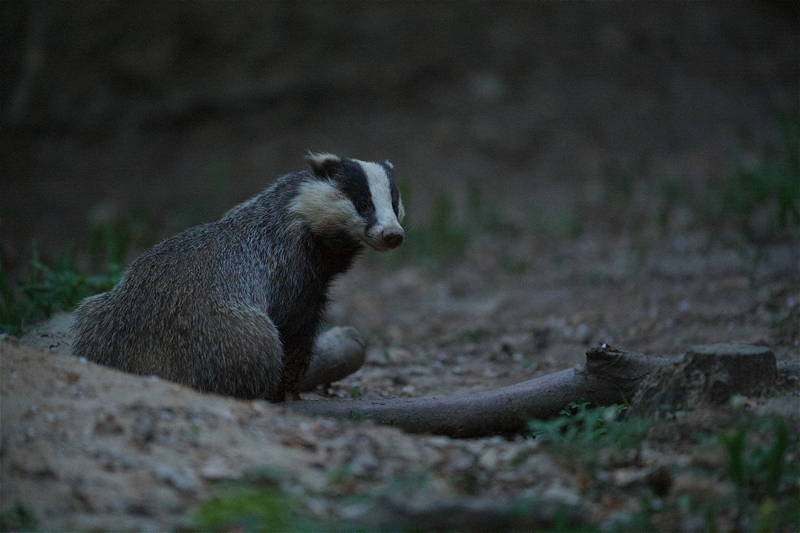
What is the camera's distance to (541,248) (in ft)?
30.6

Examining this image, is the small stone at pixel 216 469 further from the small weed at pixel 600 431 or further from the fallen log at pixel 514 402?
the small weed at pixel 600 431

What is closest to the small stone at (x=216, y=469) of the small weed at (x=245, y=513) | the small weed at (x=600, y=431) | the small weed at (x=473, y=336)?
the small weed at (x=245, y=513)

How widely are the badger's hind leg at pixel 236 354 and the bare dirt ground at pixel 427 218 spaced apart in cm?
52

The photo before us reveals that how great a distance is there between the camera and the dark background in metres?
11.2

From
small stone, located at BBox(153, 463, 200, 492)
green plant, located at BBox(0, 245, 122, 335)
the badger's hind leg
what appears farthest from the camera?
green plant, located at BBox(0, 245, 122, 335)

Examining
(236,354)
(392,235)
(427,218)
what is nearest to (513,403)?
(392,235)

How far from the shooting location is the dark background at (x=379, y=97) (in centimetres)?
1122

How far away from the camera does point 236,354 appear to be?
4.27m

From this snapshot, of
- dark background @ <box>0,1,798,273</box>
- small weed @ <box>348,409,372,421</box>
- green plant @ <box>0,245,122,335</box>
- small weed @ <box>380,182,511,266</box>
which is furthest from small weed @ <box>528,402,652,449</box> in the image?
dark background @ <box>0,1,798,273</box>

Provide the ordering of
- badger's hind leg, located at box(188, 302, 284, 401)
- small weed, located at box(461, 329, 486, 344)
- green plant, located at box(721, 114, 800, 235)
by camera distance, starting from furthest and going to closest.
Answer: green plant, located at box(721, 114, 800, 235) < small weed, located at box(461, 329, 486, 344) < badger's hind leg, located at box(188, 302, 284, 401)

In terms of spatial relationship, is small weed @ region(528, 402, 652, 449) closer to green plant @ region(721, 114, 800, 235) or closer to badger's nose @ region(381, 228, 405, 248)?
badger's nose @ region(381, 228, 405, 248)

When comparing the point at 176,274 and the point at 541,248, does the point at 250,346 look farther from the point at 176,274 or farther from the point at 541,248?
the point at 541,248

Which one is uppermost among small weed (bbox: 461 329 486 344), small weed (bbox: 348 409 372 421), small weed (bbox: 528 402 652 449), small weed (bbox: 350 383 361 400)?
small weed (bbox: 528 402 652 449)

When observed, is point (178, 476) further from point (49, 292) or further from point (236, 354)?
point (49, 292)
